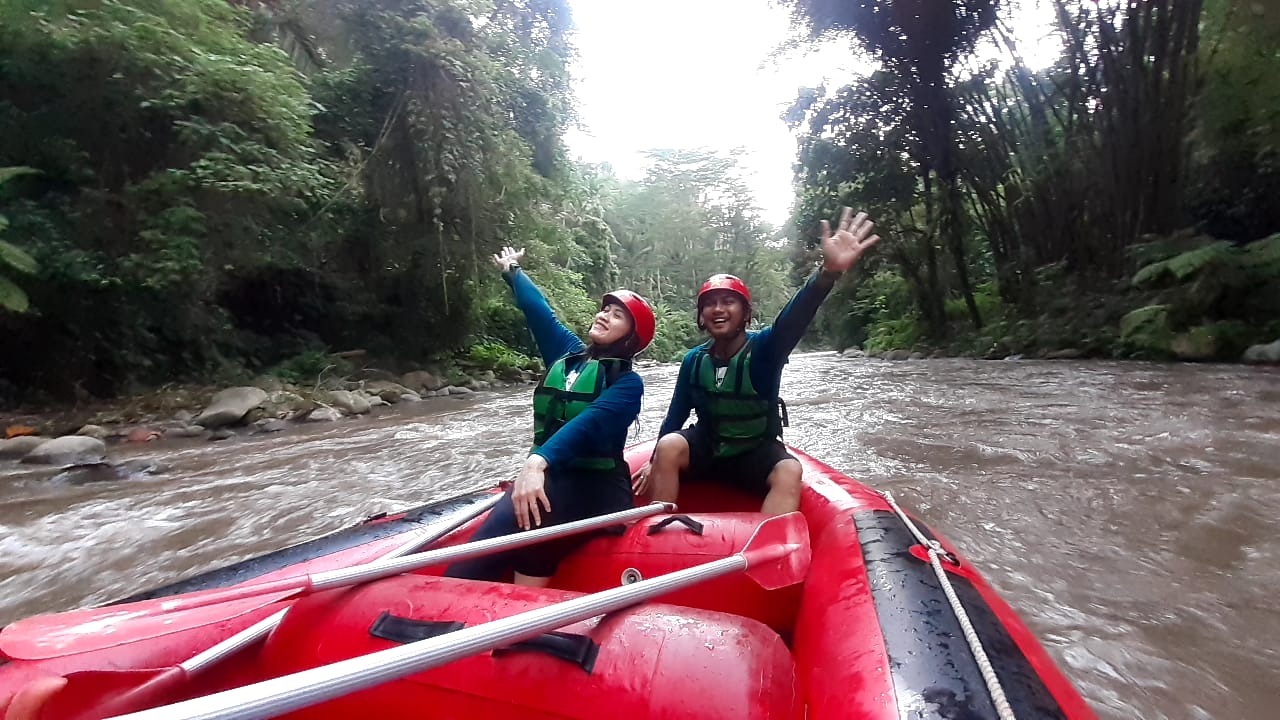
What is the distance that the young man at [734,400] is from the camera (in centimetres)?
240

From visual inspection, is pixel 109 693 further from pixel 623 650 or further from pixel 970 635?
pixel 970 635

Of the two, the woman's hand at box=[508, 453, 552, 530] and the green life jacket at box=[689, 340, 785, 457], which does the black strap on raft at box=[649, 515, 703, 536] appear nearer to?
the woman's hand at box=[508, 453, 552, 530]

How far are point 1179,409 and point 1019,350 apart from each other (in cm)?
738

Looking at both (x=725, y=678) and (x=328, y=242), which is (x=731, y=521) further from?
(x=328, y=242)

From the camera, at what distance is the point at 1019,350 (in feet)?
39.9

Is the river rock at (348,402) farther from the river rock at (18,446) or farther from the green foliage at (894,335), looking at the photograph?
the green foliage at (894,335)

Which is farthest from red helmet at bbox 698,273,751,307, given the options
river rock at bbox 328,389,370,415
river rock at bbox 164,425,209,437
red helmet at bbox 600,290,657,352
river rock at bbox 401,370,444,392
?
river rock at bbox 401,370,444,392

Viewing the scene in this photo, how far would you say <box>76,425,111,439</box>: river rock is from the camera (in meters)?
6.06

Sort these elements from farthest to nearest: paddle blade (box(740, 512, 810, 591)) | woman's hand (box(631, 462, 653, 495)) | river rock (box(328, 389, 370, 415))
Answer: river rock (box(328, 389, 370, 415)) → woman's hand (box(631, 462, 653, 495)) → paddle blade (box(740, 512, 810, 591))

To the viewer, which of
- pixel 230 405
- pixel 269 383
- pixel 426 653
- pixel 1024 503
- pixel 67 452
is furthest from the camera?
pixel 269 383

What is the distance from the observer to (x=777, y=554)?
1677 millimetres

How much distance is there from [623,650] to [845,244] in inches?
63.9

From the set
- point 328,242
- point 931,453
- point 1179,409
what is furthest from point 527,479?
point 328,242

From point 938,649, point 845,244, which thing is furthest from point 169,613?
point 845,244
